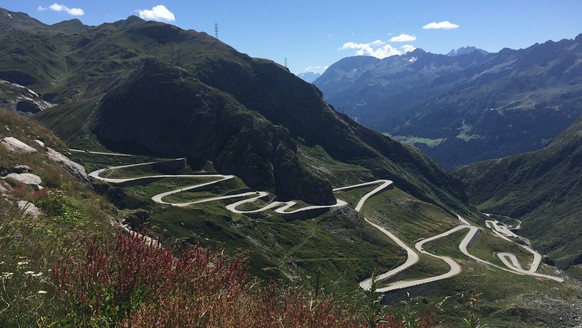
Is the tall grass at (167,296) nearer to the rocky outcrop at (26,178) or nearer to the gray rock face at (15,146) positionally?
the rocky outcrop at (26,178)

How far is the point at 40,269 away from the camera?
27.8 ft

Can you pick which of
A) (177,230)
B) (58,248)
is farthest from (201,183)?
(58,248)

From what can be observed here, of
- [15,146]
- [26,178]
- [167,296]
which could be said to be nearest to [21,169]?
[26,178]

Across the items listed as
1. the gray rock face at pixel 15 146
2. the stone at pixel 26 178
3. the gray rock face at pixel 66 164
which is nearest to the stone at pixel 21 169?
the stone at pixel 26 178

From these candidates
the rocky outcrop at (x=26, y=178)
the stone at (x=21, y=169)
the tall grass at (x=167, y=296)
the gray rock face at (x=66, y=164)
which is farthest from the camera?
the gray rock face at (x=66, y=164)

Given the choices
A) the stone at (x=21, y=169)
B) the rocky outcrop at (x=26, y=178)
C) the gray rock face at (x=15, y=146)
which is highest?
the gray rock face at (x=15, y=146)

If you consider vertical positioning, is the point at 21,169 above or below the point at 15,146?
below

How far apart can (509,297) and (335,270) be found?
197 ft

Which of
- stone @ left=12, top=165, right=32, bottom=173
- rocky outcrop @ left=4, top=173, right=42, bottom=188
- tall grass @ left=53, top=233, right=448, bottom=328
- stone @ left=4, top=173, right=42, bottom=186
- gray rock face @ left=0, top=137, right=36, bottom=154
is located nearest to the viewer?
tall grass @ left=53, top=233, right=448, bottom=328

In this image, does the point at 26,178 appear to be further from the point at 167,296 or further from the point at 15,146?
the point at 167,296

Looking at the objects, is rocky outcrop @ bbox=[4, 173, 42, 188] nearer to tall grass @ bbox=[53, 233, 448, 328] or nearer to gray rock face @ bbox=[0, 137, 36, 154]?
gray rock face @ bbox=[0, 137, 36, 154]

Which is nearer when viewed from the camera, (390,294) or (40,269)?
(40,269)

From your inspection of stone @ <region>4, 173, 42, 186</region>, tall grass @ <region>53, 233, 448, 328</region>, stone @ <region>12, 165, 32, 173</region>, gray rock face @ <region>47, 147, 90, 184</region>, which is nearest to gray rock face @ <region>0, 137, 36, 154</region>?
stone @ <region>12, 165, 32, 173</region>

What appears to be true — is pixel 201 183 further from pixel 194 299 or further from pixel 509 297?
pixel 194 299
